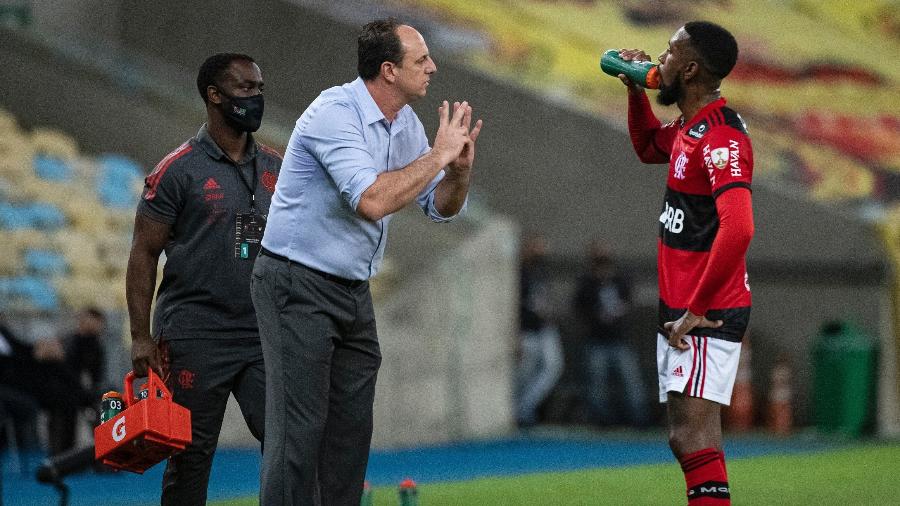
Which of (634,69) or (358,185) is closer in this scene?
(358,185)

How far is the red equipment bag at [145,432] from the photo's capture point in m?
A: 5.60

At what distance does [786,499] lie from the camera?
356 inches

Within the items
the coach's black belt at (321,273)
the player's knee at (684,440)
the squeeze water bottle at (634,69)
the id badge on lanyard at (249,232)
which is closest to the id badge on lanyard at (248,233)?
the id badge on lanyard at (249,232)

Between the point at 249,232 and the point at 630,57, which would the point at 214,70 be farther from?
the point at 630,57

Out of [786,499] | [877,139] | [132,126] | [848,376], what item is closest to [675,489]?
[786,499]

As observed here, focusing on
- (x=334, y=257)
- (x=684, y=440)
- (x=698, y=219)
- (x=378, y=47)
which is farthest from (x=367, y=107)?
(x=684, y=440)

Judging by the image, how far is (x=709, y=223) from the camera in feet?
18.3

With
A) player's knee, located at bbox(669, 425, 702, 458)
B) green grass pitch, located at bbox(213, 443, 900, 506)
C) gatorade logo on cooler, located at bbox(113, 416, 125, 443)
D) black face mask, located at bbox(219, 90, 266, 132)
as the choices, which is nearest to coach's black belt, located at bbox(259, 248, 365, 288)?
gatorade logo on cooler, located at bbox(113, 416, 125, 443)

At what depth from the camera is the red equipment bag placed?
5.60 m

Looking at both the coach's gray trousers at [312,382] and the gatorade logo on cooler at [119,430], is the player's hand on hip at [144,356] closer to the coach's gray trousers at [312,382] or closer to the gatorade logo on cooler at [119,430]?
the gatorade logo on cooler at [119,430]

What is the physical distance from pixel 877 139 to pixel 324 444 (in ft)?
51.1

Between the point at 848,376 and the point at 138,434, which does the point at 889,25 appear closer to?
the point at 848,376

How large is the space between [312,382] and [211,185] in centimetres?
136

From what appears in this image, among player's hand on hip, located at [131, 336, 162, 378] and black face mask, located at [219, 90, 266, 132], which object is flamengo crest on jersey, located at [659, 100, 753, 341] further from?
player's hand on hip, located at [131, 336, 162, 378]
